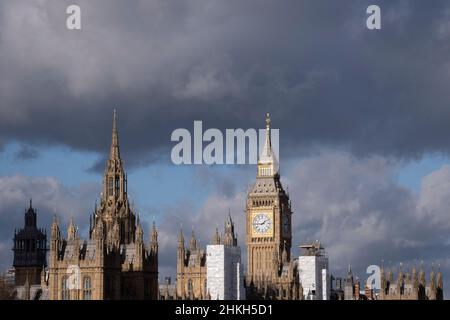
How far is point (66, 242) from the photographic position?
188500 mm

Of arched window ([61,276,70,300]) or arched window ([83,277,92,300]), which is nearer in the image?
arched window ([83,277,92,300])

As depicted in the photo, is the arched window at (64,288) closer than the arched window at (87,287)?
No

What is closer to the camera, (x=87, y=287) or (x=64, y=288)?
(x=87, y=287)
